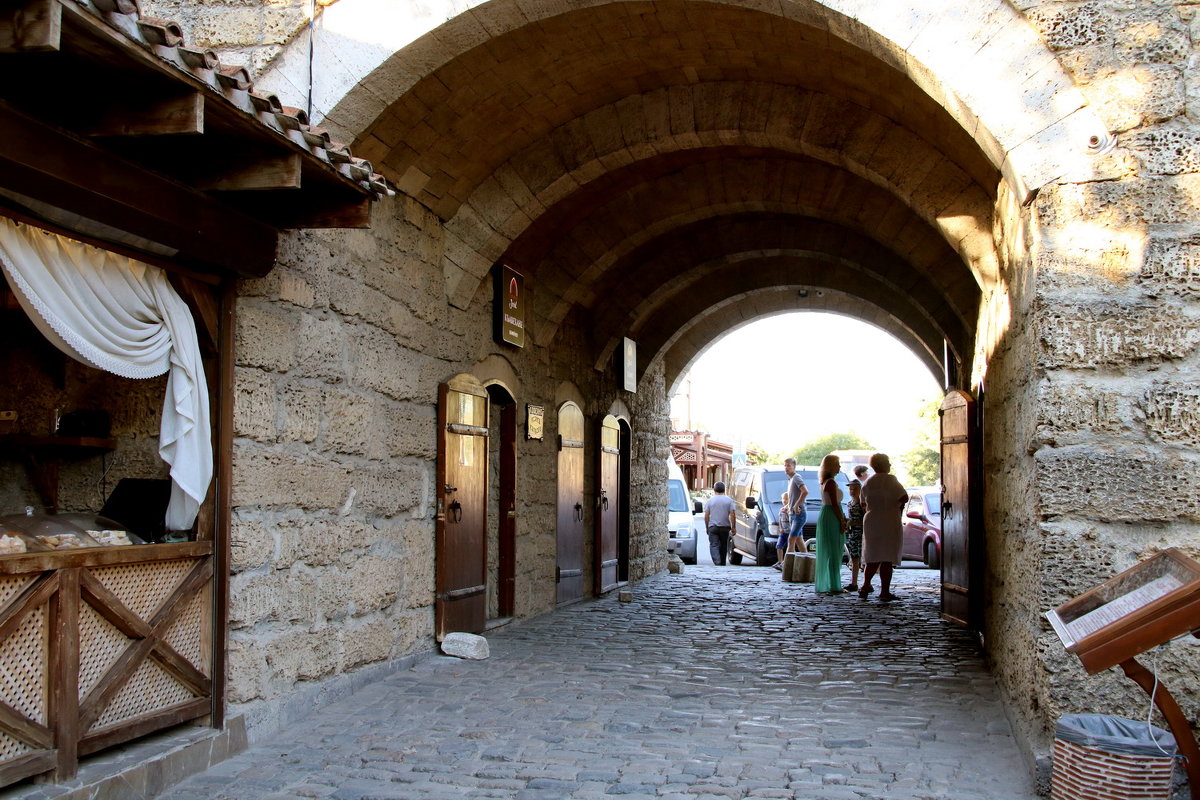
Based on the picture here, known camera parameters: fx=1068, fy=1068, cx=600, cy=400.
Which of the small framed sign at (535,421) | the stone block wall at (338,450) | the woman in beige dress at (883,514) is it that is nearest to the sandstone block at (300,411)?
the stone block wall at (338,450)

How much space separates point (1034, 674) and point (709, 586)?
26.0 ft

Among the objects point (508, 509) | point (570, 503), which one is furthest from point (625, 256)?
point (508, 509)

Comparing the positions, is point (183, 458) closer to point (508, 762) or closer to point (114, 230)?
point (114, 230)

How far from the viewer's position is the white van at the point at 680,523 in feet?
55.3

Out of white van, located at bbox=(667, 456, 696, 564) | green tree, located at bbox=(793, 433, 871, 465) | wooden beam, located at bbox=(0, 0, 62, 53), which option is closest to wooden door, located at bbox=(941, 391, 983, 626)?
wooden beam, located at bbox=(0, 0, 62, 53)

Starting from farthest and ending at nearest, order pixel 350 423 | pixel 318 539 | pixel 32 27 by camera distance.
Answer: pixel 350 423 < pixel 318 539 < pixel 32 27

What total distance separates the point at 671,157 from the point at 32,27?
6149 mm

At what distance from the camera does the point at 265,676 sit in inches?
195

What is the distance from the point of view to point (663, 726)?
5078 millimetres

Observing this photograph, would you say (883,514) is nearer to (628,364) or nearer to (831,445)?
(628,364)

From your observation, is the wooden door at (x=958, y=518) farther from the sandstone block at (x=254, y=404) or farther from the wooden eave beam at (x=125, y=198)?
the wooden eave beam at (x=125, y=198)

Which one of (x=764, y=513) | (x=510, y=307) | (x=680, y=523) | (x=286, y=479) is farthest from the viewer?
(x=680, y=523)

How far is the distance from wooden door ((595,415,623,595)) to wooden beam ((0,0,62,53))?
26.9 ft

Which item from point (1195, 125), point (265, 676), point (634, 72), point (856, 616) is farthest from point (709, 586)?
point (1195, 125)
